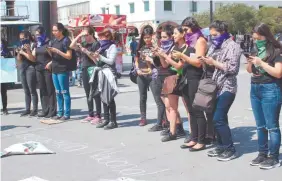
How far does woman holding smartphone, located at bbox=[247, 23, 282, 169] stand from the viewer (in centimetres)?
508

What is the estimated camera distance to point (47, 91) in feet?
30.1

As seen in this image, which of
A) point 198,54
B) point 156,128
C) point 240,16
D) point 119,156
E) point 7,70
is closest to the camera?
point 198,54

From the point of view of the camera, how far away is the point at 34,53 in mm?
9211

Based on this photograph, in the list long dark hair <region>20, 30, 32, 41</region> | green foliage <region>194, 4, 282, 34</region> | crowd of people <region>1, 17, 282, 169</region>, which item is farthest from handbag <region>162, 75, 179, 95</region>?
green foliage <region>194, 4, 282, 34</region>

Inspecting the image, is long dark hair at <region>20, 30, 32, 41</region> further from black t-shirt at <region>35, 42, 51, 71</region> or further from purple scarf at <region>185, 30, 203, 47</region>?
purple scarf at <region>185, 30, 203, 47</region>

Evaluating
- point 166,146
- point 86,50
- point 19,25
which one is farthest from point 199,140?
point 19,25

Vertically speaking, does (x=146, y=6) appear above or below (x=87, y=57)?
above

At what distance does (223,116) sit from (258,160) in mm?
667

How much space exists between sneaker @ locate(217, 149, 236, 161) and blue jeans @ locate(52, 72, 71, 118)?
3841 millimetres

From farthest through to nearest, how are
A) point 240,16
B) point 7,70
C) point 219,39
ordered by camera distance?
point 240,16, point 7,70, point 219,39

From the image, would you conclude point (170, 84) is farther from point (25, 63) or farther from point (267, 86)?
point (25, 63)

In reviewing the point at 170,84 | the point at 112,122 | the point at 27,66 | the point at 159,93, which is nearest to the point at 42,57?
the point at 27,66

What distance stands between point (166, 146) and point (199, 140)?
565 millimetres

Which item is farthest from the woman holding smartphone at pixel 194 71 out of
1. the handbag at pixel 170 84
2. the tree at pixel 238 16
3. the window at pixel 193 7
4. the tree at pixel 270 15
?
the window at pixel 193 7
